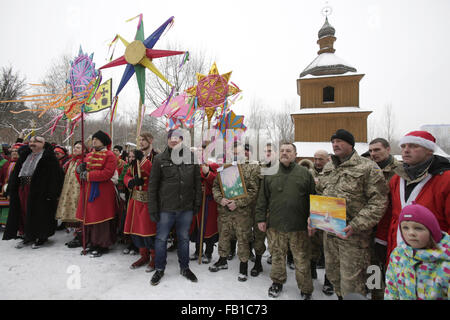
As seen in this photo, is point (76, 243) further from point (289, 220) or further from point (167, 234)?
point (289, 220)

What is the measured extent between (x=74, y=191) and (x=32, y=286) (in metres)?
1.99

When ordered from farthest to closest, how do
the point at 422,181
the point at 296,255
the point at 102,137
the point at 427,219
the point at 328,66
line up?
the point at 328,66, the point at 102,137, the point at 296,255, the point at 422,181, the point at 427,219

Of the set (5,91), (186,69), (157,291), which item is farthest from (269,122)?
(157,291)

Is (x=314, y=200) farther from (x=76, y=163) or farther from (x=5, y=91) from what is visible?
(x=5, y=91)

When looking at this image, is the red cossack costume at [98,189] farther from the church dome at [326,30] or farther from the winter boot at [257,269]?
the church dome at [326,30]

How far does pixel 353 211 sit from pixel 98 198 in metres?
4.22

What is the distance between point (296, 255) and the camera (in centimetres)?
292

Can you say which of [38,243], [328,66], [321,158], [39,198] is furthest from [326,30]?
[38,243]

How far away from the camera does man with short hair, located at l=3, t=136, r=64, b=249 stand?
4.17 metres

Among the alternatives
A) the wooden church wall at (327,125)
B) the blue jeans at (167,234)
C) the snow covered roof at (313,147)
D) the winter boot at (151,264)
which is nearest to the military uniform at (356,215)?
the blue jeans at (167,234)

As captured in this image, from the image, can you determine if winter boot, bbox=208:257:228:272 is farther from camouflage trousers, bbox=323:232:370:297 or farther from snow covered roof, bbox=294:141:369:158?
snow covered roof, bbox=294:141:369:158

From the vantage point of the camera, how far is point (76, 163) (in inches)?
183

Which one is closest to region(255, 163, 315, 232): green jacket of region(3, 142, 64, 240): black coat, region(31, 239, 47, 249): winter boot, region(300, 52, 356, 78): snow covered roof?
region(3, 142, 64, 240): black coat

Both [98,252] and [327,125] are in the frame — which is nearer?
[98,252]
